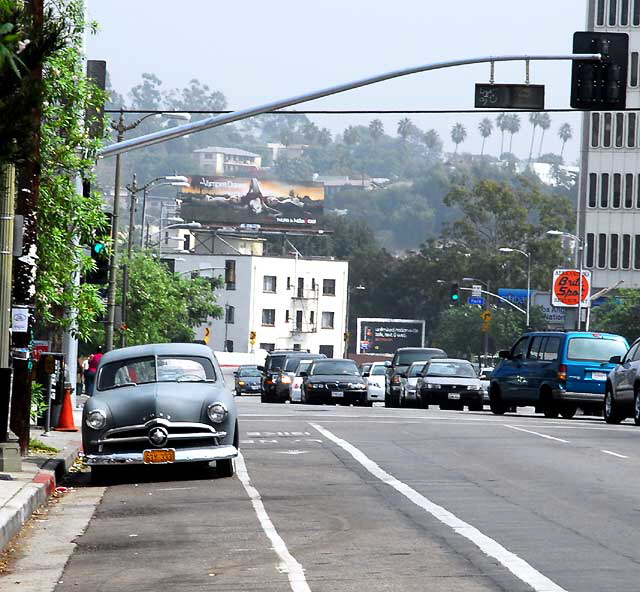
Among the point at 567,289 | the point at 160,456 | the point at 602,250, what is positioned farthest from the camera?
the point at 602,250

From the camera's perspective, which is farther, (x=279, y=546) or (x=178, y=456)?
(x=178, y=456)

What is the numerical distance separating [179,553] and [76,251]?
43.5 ft

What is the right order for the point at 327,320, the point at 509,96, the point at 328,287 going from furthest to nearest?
the point at 327,320 < the point at 328,287 < the point at 509,96

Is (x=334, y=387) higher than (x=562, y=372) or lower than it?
lower

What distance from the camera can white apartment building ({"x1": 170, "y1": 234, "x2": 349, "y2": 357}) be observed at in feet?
431

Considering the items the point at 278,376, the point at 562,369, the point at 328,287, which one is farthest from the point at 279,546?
the point at 328,287

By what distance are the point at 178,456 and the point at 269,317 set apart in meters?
116

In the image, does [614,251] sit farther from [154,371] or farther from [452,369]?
[154,371]

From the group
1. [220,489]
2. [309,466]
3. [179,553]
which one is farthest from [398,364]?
[179,553]

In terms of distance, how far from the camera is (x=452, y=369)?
4566cm

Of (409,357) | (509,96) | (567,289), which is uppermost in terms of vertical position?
(509,96)

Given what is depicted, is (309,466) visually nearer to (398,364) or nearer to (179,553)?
(179,553)

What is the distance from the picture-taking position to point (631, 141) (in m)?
102

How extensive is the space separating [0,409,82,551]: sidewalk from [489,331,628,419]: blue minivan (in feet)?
46.9
